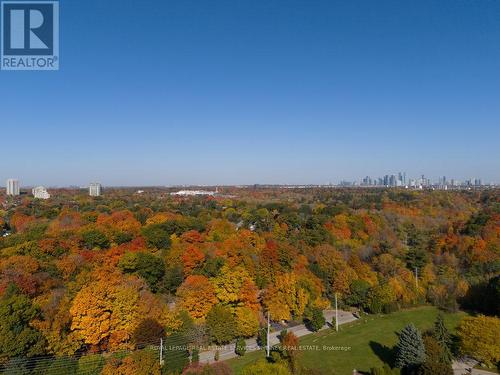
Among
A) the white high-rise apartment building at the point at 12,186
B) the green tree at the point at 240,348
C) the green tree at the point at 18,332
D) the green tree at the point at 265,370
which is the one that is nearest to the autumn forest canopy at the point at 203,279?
the green tree at the point at 18,332

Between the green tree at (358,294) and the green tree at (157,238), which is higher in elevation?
the green tree at (157,238)

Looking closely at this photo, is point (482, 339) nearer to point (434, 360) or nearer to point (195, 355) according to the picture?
point (434, 360)

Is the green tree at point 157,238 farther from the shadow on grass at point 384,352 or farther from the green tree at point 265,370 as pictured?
the green tree at point 265,370

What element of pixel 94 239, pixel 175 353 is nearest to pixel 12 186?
pixel 94 239

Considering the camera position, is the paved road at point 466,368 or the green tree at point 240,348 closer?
the paved road at point 466,368

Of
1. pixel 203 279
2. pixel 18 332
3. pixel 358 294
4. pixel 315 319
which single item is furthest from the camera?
pixel 358 294

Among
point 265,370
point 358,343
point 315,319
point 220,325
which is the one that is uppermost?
point 265,370

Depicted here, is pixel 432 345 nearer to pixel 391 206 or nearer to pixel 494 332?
pixel 494 332

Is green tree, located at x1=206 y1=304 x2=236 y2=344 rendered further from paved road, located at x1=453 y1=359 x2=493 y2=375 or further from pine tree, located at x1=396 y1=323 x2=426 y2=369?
paved road, located at x1=453 y1=359 x2=493 y2=375
